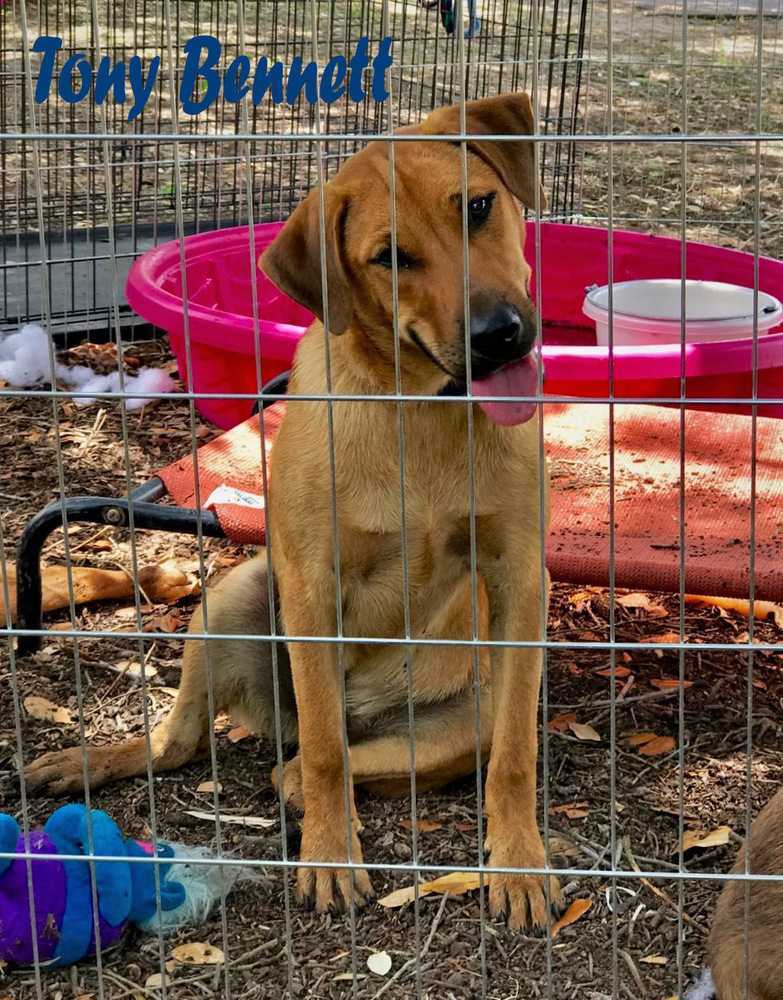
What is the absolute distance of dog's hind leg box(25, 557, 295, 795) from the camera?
3.27 meters

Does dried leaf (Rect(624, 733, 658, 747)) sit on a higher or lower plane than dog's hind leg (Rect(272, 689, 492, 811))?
lower

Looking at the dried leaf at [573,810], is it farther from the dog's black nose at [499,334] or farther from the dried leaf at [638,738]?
the dog's black nose at [499,334]

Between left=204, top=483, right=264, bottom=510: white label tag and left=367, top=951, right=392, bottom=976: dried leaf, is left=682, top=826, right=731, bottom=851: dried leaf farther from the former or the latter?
left=204, top=483, right=264, bottom=510: white label tag

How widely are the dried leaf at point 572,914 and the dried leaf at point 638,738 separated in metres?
0.63

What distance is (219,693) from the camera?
3316 millimetres

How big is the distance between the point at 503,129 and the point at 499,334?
0.60 m

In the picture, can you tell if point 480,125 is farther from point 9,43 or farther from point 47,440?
point 9,43

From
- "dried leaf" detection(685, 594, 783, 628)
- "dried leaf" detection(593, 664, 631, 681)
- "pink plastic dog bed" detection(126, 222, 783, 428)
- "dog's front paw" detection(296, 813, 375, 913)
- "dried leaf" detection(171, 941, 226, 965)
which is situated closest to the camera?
"dried leaf" detection(171, 941, 226, 965)

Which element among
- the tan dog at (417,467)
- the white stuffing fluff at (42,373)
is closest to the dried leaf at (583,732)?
the tan dog at (417,467)

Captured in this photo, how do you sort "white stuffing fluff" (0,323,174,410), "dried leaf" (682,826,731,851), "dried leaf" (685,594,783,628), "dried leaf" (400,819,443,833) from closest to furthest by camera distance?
1. "dried leaf" (682,826,731,851)
2. "dried leaf" (400,819,443,833)
3. "dried leaf" (685,594,783,628)
4. "white stuffing fluff" (0,323,174,410)

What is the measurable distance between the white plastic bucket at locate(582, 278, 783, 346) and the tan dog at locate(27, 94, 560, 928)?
214 cm

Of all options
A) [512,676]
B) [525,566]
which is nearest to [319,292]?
[525,566]

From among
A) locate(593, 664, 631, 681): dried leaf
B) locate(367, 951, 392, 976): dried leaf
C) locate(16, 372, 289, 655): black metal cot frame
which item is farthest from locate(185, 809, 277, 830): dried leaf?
locate(593, 664, 631, 681): dried leaf

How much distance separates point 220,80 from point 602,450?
6.50 feet
